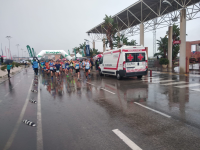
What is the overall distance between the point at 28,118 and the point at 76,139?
7.64ft

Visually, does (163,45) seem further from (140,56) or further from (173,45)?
(140,56)

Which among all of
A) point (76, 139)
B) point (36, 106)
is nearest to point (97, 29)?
point (36, 106)

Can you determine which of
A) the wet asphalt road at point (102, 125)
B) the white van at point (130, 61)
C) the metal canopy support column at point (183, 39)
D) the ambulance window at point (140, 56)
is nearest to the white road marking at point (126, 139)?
the wet asphalt road at point (102, 125)

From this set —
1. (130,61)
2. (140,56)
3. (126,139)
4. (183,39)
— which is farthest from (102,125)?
(183,39)

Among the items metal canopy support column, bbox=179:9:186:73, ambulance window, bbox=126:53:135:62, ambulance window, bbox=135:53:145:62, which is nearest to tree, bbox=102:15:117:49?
metal canopy support column, bbox=179:9:186:73

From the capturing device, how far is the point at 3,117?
5480 mm

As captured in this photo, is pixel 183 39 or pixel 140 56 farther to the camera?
pixel 183 39

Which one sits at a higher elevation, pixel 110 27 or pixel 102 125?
pixel 110 27

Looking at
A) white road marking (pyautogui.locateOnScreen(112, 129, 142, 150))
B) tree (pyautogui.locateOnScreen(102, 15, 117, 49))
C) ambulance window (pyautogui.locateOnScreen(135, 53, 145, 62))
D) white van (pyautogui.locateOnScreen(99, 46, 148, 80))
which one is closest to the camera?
white road marking (pyautogui.locateOnScreen(112, 129, 142, 150))

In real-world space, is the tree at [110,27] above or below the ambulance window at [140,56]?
above

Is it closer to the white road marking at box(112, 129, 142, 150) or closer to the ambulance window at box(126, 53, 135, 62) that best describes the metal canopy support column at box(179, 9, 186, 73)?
the ambulance window at box(126, 53, 135, 62)

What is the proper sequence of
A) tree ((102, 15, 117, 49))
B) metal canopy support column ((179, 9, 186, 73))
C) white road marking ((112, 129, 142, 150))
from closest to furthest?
white road marking ((112, 129, 142, 150))
metal canopy support column ((179, 9, 186, 73))
tree ((102, 15, 117, 49))

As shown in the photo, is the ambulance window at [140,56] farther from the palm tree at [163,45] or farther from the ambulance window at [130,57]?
the palm tree at [163,45]

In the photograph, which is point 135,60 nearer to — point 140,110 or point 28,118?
point 140,110
